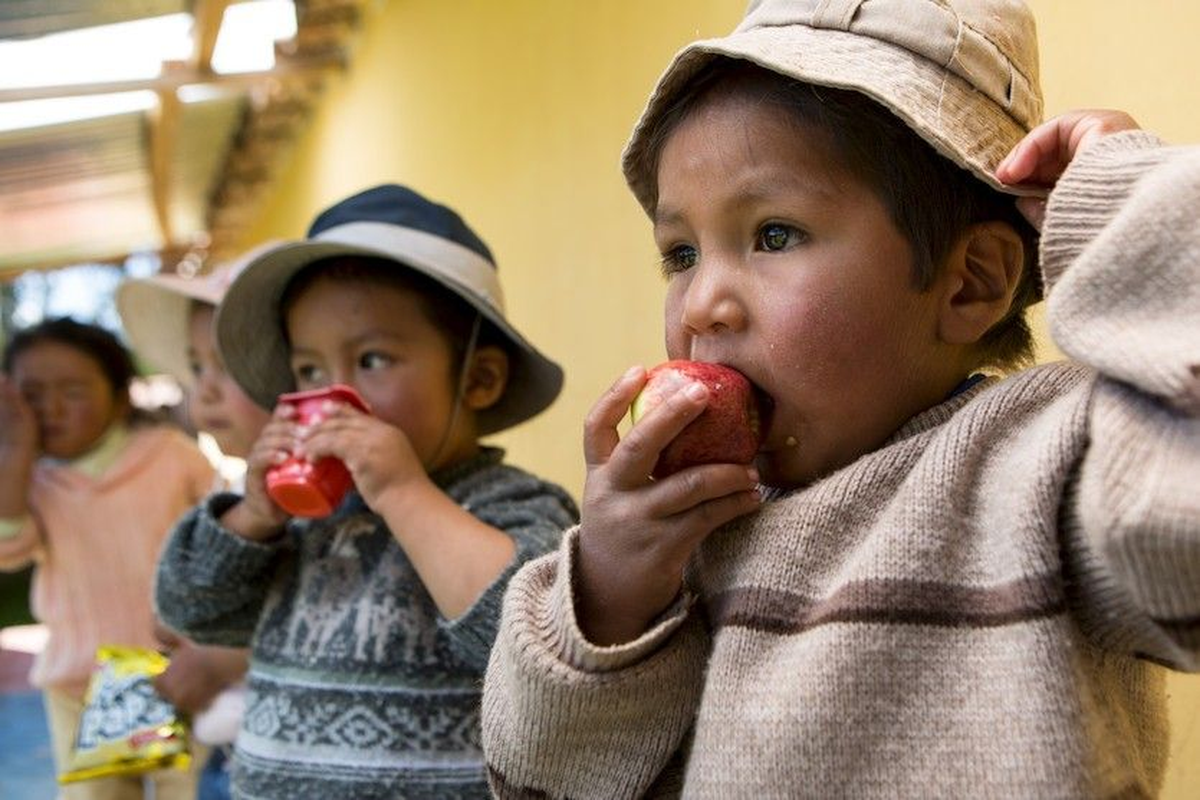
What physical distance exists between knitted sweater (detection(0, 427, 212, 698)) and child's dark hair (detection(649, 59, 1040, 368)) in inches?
94.7

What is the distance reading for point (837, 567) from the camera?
0.89 metres

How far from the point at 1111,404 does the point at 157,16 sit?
17.1 feet

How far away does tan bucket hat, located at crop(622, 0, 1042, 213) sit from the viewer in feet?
2.99

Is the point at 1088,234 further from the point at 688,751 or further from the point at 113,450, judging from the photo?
the point at 113,450

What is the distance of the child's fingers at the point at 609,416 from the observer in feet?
3.08

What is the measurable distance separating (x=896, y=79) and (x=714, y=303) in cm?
21

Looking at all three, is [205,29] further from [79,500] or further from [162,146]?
[162,146]

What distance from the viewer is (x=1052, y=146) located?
0.90 m

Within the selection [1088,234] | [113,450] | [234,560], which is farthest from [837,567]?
[113,450]

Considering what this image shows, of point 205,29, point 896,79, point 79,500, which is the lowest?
point 79,500

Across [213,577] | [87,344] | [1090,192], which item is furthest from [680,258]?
[87,344]

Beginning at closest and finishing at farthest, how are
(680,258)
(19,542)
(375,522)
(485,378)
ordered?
1. (680,258)
2. (375,522)
3. (485,378)
4. (19,542)

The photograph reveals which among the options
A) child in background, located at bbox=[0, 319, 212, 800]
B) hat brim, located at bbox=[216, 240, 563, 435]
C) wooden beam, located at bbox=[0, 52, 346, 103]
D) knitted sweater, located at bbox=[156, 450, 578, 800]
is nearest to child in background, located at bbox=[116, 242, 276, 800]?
hat brim, located at bbox=[216, 240, 563, 435]

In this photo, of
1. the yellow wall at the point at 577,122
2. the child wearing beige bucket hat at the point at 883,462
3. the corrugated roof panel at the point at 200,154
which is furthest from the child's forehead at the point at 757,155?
the corrugated roof panel at the point at 200,154
